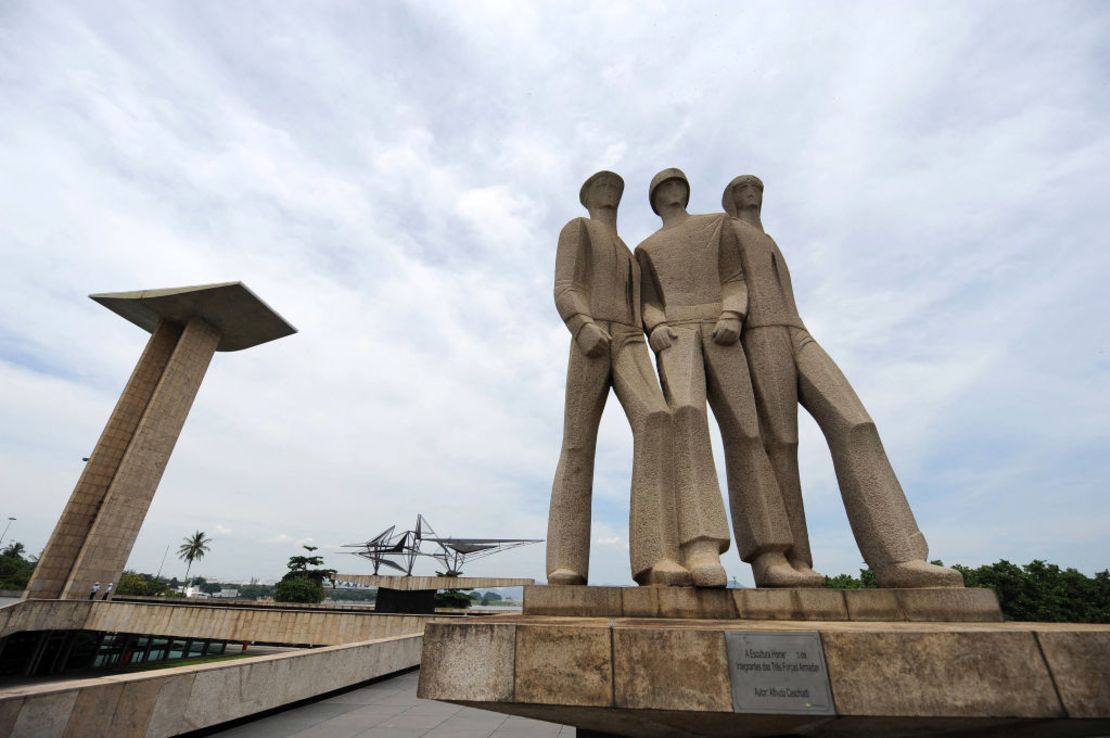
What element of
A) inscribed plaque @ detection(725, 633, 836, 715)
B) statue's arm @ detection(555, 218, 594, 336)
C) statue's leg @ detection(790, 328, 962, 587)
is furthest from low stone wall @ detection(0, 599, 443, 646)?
inscribed plaque @ detection(725, 633, 836, 715)

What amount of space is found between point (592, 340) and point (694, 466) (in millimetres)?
1698

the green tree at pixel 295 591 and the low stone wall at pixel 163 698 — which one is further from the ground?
the green tree at pixel 295 591

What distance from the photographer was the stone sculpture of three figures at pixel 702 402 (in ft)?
15.8

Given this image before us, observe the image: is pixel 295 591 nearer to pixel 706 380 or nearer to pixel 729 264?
pixel 706 380

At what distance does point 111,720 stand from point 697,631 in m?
5.96

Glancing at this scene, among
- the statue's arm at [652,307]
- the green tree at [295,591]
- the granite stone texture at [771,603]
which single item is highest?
the statue's arm at [652,307]

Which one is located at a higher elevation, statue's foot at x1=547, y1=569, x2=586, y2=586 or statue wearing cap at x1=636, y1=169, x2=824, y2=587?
statue wearing cap at x1=636, y1=169, x2=824, y2=587

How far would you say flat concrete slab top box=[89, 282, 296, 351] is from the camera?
2755 centimetres

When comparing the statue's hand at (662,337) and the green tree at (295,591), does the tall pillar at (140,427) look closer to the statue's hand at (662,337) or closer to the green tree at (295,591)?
the green tree at (295,591)

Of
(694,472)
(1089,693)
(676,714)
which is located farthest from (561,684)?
(1089,693)

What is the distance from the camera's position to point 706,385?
5.82 m

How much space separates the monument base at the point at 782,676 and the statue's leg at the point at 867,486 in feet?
2.38

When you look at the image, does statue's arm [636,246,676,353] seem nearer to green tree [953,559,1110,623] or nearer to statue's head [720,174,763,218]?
statue's head [720,174,763,218]

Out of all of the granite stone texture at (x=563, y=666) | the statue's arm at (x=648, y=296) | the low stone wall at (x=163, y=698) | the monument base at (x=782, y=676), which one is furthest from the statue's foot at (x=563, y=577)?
the low stone wall at (x=163, y=698)
